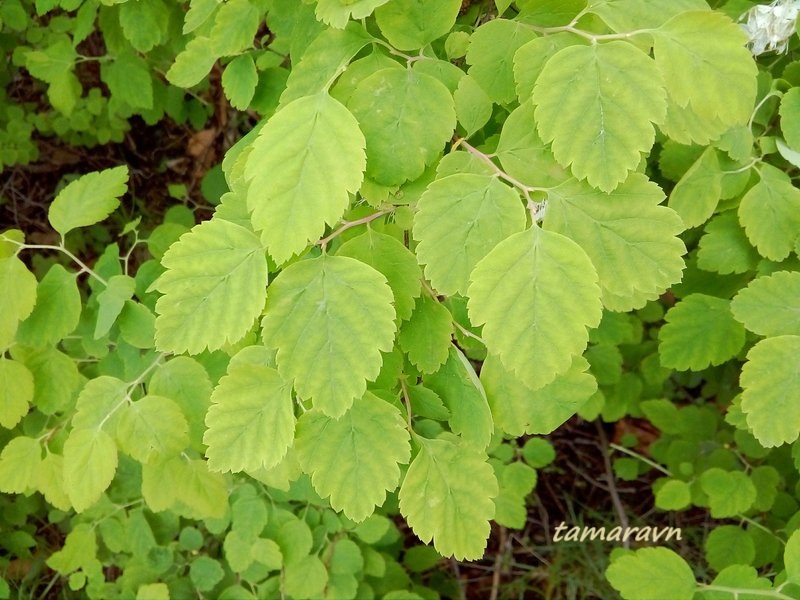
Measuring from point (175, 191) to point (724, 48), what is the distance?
2120 mm

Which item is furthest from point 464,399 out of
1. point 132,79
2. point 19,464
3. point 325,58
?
point 132,79

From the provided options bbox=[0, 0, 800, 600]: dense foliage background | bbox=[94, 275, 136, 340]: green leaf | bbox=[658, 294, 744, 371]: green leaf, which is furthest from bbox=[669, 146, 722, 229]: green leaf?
bbox=[94, 275, 136, 340]: green leaf

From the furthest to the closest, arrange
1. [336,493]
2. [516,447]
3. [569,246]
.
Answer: [516,447] → [336,493] → [569,246]

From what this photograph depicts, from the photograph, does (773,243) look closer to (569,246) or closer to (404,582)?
(569,246)

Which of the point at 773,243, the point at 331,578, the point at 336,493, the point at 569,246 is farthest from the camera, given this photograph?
the point at 331,578

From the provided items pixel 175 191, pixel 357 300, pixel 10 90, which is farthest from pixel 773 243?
pixel 10 90

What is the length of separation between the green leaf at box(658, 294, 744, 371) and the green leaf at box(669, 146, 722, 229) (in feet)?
0.79

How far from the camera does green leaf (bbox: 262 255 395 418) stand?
702 millimetres

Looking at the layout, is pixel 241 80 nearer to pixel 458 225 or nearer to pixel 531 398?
pixel 458 225

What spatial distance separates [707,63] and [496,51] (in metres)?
0.24

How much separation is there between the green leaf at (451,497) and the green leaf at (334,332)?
0.67 feet

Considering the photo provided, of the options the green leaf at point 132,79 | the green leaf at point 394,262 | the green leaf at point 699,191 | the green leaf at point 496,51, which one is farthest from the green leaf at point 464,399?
the green leaf at point 132,79

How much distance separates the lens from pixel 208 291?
0.73m

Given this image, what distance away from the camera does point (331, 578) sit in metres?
1.66
